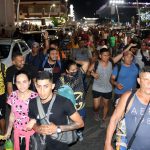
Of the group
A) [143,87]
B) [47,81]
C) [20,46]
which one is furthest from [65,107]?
[20,46]

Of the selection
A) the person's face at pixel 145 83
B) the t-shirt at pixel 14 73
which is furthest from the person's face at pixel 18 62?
the person's face at pixel 145 83

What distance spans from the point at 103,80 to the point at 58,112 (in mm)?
4748

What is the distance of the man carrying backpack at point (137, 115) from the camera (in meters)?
4.14

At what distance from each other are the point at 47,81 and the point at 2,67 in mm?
3557

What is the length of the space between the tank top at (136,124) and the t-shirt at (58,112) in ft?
2.04

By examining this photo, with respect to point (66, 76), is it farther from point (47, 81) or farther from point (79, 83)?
point (47, 81)

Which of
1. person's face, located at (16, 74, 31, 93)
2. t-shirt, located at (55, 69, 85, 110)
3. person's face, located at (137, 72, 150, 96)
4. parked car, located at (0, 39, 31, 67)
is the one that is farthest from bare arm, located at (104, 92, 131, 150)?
parked car, located at (0, 39, 31, 67)

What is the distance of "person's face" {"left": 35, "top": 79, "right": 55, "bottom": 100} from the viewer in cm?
430

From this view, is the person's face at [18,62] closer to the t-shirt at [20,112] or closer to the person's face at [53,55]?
the person's face at [53,55]

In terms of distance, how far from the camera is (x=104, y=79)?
893 cm

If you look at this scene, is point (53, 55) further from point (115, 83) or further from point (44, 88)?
point (44, 88)

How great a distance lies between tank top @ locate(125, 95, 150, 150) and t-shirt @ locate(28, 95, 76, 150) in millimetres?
621

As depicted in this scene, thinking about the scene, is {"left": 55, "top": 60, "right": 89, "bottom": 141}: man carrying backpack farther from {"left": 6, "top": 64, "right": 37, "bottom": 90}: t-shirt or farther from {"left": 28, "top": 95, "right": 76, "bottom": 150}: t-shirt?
{"left": 28, "top": 95, "right": 76, "bottom": 150}: t-shirt

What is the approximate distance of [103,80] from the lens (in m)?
8.95
